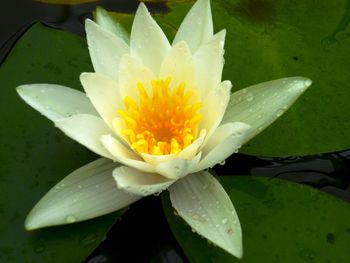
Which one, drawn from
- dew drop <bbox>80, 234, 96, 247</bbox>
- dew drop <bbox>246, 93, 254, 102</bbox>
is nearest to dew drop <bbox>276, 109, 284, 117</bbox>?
dew drop <bbox>246, 93, 254, 102</bbox>

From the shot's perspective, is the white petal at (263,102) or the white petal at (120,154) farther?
the white petal at (263,102)

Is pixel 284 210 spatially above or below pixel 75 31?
below

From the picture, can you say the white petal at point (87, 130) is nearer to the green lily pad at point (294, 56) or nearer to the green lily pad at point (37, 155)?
the green lily pad at point (37, 155)

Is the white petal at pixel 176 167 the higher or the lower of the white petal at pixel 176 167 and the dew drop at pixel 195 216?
the higher

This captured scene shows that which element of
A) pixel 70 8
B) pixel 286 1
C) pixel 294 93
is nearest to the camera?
pixel 294 93

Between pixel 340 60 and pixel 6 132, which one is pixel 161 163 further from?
pixel 340 60

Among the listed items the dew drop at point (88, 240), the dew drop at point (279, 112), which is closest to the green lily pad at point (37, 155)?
the dew drop at point (88, 240)

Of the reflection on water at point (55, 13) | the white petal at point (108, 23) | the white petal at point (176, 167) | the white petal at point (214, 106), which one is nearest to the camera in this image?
the white petal at point (176, 167)

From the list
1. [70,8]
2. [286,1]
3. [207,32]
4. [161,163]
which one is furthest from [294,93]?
[70,8]
